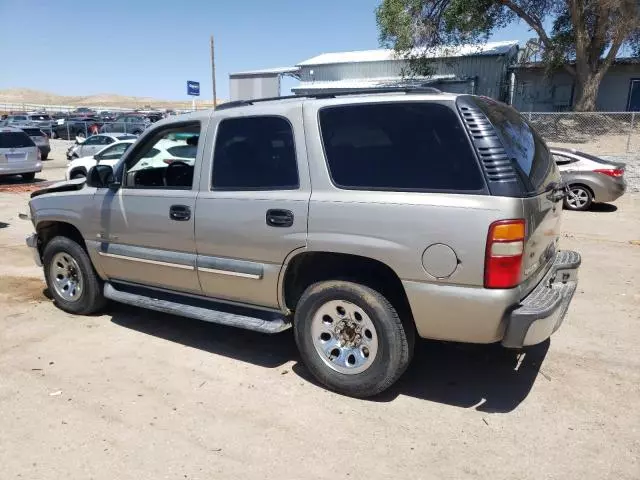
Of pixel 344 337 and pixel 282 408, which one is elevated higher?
pixel 344 337

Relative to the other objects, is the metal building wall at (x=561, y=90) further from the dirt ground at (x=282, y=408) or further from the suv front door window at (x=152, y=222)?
the suv front door window at (x=152, y=222)

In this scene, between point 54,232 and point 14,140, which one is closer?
point 54,232

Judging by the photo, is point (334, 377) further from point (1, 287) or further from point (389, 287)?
point (1, 287)

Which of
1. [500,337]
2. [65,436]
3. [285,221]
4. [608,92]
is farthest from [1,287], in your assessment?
[608,92]

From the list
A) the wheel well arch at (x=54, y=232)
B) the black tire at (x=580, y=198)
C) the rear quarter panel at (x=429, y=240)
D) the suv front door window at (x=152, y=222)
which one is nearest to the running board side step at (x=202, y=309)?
the suv front door window at (x=152, y=222)

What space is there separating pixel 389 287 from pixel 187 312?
174 centimetres

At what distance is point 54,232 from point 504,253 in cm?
447

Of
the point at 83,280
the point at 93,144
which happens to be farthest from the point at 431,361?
the point at 93,144

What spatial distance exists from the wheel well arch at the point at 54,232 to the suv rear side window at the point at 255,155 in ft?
6.44

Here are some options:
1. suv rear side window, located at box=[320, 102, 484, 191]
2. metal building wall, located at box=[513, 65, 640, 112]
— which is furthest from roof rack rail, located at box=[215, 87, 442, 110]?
metal building wall, located at box=[513, 65, 640, 112]

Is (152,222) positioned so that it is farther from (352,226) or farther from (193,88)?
(193,88)

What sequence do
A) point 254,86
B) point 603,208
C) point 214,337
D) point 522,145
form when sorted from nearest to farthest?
point 522,145
point 214,337
point 603,208
point 254,86

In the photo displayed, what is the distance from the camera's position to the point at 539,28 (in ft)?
83.3

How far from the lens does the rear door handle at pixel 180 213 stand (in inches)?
170
